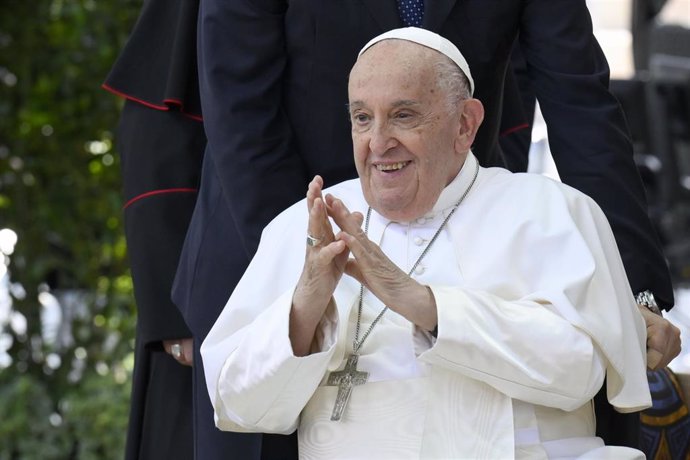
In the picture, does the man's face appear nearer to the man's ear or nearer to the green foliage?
the man's ear

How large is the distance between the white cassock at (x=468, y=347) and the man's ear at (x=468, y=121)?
Result: 97mm

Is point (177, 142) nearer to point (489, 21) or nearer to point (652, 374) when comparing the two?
point (489, 21)

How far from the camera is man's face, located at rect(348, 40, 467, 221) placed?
3057mm

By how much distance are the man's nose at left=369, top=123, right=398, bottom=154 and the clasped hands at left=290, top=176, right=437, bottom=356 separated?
186mm

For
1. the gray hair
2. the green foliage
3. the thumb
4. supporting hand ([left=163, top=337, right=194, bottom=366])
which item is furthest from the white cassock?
the green foliage

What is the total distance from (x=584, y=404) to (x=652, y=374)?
0.89 meters

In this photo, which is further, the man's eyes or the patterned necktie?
the patterned necktie

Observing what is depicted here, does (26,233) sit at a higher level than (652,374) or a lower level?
lower

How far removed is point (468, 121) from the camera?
321 centimetres

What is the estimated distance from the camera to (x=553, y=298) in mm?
2996

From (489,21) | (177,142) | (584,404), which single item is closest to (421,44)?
(489,21)

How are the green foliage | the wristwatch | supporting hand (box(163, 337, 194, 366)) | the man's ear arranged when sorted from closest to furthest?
1. the man's ear
2. the wristwatch
3. supporting hand (box(163, 337, 194, 366))
4. the green foliage

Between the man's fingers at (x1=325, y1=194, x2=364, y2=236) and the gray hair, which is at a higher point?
the gray hair

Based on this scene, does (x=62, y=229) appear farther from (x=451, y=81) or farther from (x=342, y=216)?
(x=342, y=216)
